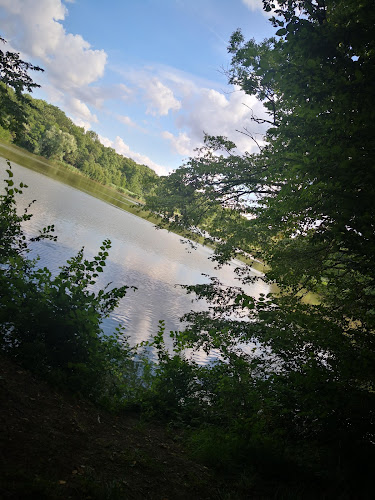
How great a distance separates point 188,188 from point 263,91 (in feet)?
12.4

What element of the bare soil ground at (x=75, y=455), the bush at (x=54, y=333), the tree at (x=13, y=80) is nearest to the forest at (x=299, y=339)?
the bush at (x=54, y=333)

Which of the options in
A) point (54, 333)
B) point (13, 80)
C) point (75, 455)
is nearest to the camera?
point (75, 455)

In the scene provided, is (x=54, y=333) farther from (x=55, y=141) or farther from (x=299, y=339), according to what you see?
(x=55, y=141)

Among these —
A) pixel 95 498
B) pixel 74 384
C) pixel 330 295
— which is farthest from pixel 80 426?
pixel 330 295

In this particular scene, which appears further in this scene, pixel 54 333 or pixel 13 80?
pixel 13 80

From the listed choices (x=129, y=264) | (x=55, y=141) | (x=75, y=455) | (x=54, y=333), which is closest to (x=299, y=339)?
(x=75, y=455)

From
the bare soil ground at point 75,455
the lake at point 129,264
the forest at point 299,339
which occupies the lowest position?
the lake at point 129,264

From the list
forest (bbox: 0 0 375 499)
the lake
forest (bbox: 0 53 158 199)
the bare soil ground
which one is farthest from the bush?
forest (bbox: 0 53 158 199)

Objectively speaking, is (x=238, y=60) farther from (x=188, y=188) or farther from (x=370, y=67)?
(x=370, y=67)

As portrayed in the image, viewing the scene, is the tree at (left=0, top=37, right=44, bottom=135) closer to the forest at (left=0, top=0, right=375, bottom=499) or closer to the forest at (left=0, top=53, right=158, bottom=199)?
the forest at (left=0, top=53, right=158, bottom=199)

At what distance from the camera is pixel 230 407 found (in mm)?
4973

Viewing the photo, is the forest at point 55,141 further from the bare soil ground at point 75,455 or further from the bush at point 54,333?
the bare soil ground at point 75,455

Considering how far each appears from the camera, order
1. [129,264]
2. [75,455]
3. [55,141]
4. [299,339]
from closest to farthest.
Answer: [75,455] < [299,339] < [129,264] < [55,141]

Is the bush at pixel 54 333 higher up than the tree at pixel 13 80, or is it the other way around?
the tree at pixel 13 80
